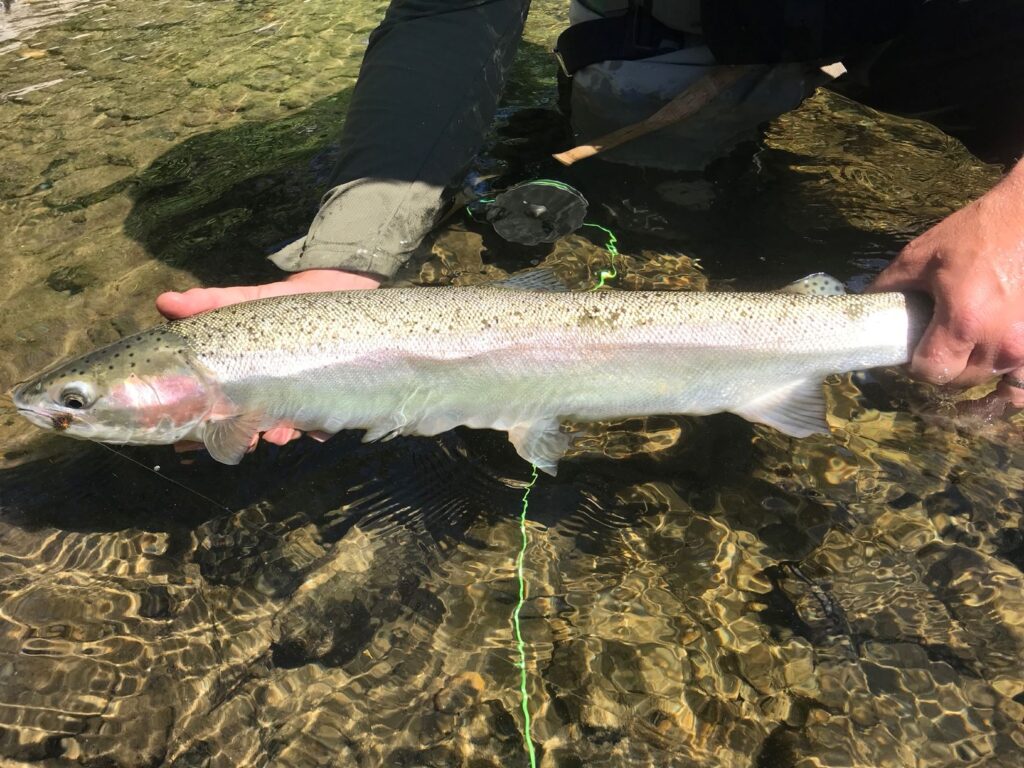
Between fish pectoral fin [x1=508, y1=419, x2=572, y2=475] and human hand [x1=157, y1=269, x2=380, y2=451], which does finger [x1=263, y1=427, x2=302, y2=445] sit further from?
fish pectoral fin [x1=508, y1=419, x2=572, y2=475]

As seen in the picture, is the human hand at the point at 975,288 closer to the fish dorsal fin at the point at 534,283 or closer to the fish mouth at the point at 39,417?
the fish dorsal fin at the point at 534,283

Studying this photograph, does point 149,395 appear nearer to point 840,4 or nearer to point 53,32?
point 840,4

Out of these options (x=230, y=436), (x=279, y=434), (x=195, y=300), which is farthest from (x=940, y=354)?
(x=195, y=300)

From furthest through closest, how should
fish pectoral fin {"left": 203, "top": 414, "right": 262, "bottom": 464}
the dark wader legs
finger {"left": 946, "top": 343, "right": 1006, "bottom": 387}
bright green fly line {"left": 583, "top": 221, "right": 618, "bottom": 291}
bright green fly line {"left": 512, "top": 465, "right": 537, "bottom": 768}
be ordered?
bright green fly line {"left": 583, "top": 221, "right": 618, "bottom": 291} < the dark wader legs < fish pectoral fin {"left": 203, "top": 414, "right": 262, "bottom": 464} < finger {"left": 946, "top": 343, "right": 1006, "bottom": 387} < bright green fly line {"left": 512, "top": 465, "right": 537, "bottom": 768}

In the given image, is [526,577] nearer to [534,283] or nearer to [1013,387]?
[534,283]

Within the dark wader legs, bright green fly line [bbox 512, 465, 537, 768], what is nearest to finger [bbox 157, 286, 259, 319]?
bright green fly line [bbox 512, 465, 537, 768]

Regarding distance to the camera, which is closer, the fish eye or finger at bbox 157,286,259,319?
the fish eye

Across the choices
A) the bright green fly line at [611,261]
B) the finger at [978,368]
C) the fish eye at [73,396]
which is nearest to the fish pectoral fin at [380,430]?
the fish eye at [73,396]
